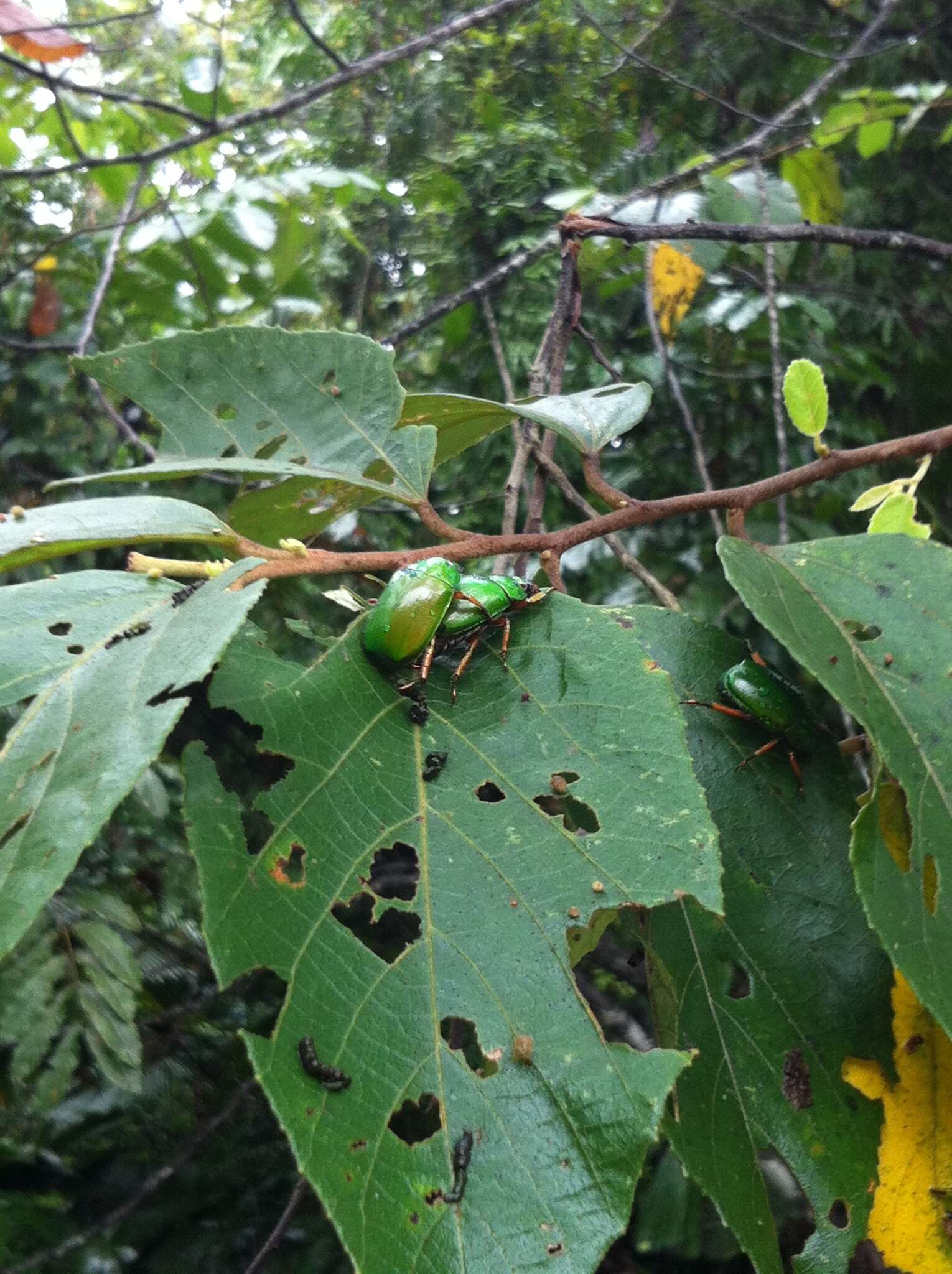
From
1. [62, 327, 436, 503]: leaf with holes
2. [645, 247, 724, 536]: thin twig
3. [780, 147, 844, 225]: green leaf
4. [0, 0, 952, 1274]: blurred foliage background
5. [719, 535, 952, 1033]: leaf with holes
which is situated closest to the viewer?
[719, 535, 952, 1033]: leaf with holes

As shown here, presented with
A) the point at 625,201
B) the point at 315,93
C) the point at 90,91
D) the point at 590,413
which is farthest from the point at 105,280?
the point at 590,413

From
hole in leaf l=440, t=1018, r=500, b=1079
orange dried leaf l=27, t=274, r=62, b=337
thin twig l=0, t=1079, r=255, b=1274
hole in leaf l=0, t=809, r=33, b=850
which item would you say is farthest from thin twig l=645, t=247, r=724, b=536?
orange dried leaf l=27, t=274, r=62, b=337

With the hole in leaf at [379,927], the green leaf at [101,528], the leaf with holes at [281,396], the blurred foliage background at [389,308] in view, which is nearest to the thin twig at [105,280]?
the blurred foliage background at [389,308]

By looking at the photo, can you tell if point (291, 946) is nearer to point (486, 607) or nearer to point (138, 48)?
point (486, 607)

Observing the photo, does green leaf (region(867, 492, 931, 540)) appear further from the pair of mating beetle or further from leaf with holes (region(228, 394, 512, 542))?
leaf with holes (region(228, 394, 512, 542))

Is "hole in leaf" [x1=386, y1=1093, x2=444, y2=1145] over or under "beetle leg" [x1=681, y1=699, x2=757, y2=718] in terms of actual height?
under

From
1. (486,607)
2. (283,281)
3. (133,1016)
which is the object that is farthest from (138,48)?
(486,607)
